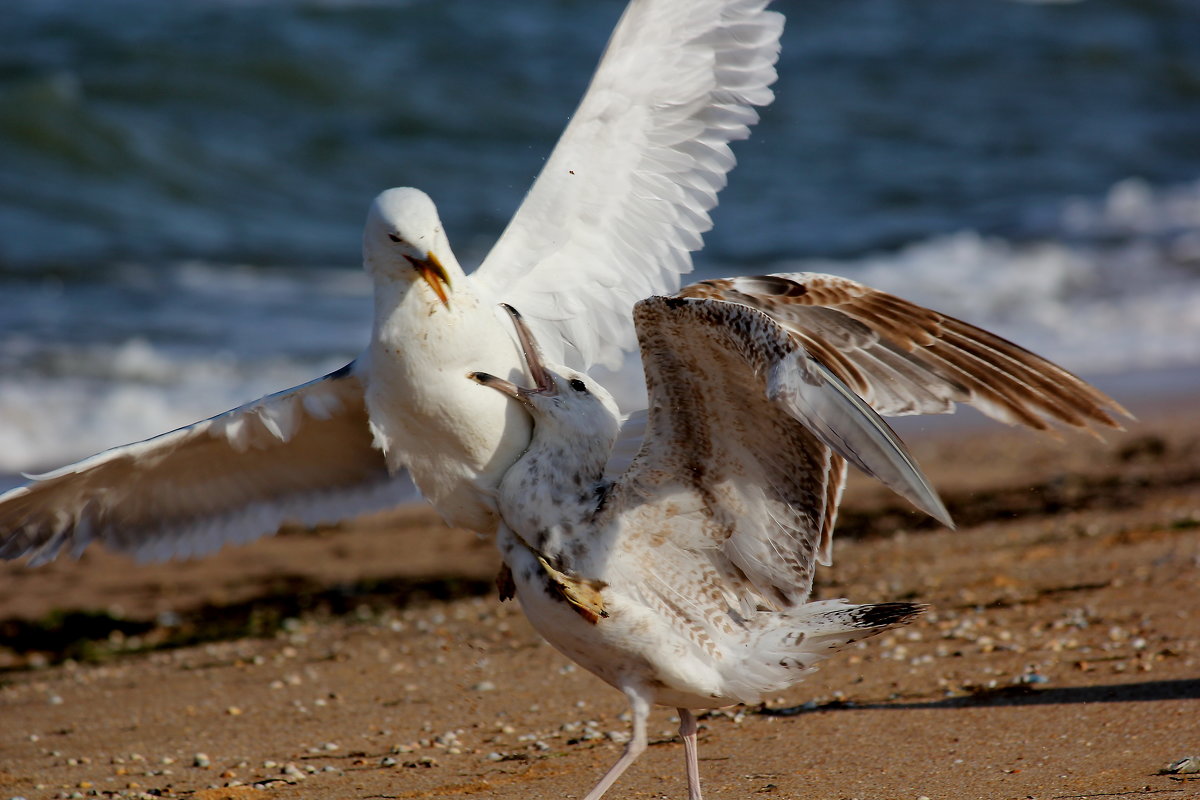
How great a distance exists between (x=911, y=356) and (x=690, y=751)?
128 cm

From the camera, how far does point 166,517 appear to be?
502cm

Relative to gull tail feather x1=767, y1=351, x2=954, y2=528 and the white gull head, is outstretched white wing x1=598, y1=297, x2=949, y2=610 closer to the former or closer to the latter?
gull tail feather x1=767, y1=351, x2=954, y2=528

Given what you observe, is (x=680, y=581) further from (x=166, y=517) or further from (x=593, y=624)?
(x=166, y=517)

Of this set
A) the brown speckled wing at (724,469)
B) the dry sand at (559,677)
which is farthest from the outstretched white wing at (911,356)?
the dry sand at (559,677)

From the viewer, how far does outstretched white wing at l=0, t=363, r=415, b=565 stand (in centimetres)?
459

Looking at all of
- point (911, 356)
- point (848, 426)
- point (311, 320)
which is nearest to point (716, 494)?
point (911, 356)

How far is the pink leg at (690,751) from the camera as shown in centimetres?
393

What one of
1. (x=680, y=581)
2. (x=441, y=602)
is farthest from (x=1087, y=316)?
(x=680, y=581)

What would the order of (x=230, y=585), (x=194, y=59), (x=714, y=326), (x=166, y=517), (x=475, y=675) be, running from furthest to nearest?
(x=194, y=59) < (x=230, y=585) < (x=475, y=675) < (x=166, y=517) < (x=714, y=326)

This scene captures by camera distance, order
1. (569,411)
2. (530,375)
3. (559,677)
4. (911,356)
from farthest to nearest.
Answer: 1. (559,677)
2. (530,375)
3. (569,411)
4. (911,356)

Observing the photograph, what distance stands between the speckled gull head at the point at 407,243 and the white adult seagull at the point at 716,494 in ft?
1.11

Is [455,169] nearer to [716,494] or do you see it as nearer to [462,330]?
[462,330]

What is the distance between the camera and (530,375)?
4.42m

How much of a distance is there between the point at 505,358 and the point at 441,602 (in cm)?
281
